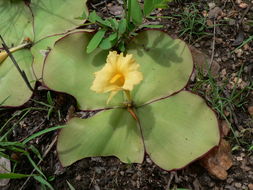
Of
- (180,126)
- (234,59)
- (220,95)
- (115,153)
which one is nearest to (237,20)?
(234,59)

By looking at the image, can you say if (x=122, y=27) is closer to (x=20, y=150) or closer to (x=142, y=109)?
(x=142, y=109)

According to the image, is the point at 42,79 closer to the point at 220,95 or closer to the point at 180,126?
the point at 180,126

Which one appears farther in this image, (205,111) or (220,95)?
(220,95)

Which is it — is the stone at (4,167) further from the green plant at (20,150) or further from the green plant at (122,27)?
the green plant at (122,27)

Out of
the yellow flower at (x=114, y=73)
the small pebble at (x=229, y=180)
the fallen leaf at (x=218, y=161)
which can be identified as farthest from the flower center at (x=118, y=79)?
the small pebble at (x=229, y=180)

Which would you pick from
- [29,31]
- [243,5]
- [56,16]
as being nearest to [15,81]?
[29,31]

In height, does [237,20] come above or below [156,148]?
above
